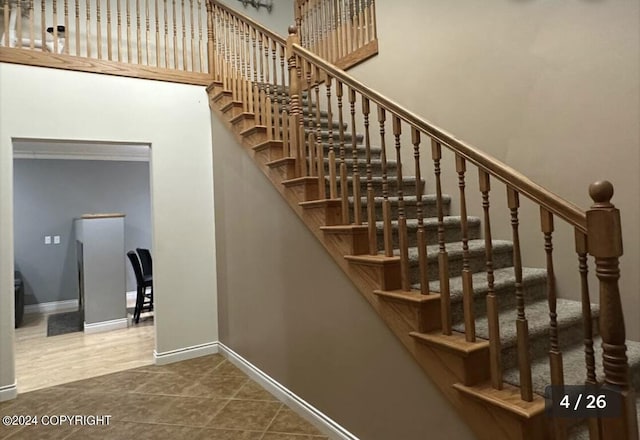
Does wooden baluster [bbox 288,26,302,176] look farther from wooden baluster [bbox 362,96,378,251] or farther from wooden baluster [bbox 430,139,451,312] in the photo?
wooden baluster [bbox 430,139,451,312]

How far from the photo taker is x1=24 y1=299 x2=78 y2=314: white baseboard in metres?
6.40

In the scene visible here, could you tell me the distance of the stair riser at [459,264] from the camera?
2.14 metres

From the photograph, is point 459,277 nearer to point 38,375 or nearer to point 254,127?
point 254,127

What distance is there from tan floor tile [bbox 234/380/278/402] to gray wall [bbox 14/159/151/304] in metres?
5.05

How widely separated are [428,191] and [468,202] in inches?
15.4

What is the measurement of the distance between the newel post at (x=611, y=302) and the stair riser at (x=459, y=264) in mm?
898

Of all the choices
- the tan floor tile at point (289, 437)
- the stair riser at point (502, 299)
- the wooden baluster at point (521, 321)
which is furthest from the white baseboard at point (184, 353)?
the wooden baluster at point (521, 321)

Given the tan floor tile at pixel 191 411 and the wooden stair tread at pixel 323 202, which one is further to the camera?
the tan floor tile at pixel 191 411

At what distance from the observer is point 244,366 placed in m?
3.53

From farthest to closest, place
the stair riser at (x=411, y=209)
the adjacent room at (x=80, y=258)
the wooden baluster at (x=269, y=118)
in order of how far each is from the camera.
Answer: the adjacent room at (x=80, y=258) → the wooden baluster at (x=269, y=118) → the stair riser at (x=411, y=209)

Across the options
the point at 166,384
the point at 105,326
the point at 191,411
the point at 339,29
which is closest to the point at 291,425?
the point at 191,411

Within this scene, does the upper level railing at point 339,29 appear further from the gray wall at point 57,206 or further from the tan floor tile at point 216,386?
the gray wall at point 57,206

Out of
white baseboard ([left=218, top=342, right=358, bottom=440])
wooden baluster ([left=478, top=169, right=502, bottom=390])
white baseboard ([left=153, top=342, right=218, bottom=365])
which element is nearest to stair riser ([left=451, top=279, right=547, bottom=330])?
wooden baluster ([left=478, top=169, right=502, bottom=390])

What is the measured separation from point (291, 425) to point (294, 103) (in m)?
2.16
